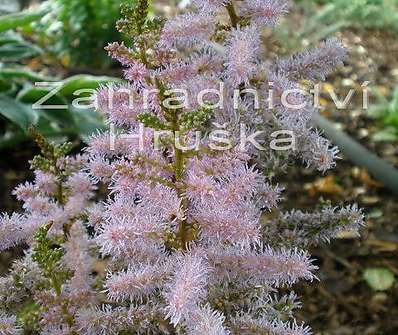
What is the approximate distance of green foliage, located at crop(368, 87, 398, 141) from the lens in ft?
7.70

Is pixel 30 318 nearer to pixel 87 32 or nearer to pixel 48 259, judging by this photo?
pixel 48 259

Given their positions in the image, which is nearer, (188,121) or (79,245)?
(188,121)

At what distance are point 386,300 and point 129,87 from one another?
43.6 inches

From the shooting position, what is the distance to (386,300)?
1.75m

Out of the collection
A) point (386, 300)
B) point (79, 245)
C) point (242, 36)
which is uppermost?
point (242, 36)

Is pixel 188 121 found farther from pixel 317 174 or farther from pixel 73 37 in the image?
pixel 73 37

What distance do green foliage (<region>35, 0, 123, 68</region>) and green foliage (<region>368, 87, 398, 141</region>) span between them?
3.14 feet

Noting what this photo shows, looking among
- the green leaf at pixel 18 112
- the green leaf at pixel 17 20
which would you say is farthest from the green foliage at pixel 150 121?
the green leaf at pixel 17 20

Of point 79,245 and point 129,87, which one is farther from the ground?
point 129,87

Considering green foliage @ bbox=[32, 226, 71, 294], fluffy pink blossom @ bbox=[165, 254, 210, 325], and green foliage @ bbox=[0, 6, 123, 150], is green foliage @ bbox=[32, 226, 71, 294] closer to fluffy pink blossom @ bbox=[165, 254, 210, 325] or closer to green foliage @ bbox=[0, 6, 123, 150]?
fluffy pink blossom @ bbox=[165, 254, 210, 325]

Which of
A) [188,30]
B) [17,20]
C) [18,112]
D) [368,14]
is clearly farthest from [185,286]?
[368,14]

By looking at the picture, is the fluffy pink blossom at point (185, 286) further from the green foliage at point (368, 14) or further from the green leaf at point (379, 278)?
the green foliage at point (368, 14)

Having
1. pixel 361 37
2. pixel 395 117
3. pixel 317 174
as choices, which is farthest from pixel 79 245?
pixel 361 37

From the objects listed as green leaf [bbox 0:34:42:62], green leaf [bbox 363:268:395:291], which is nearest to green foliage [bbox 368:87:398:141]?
green leaf [bbox 363:268:395:291]
